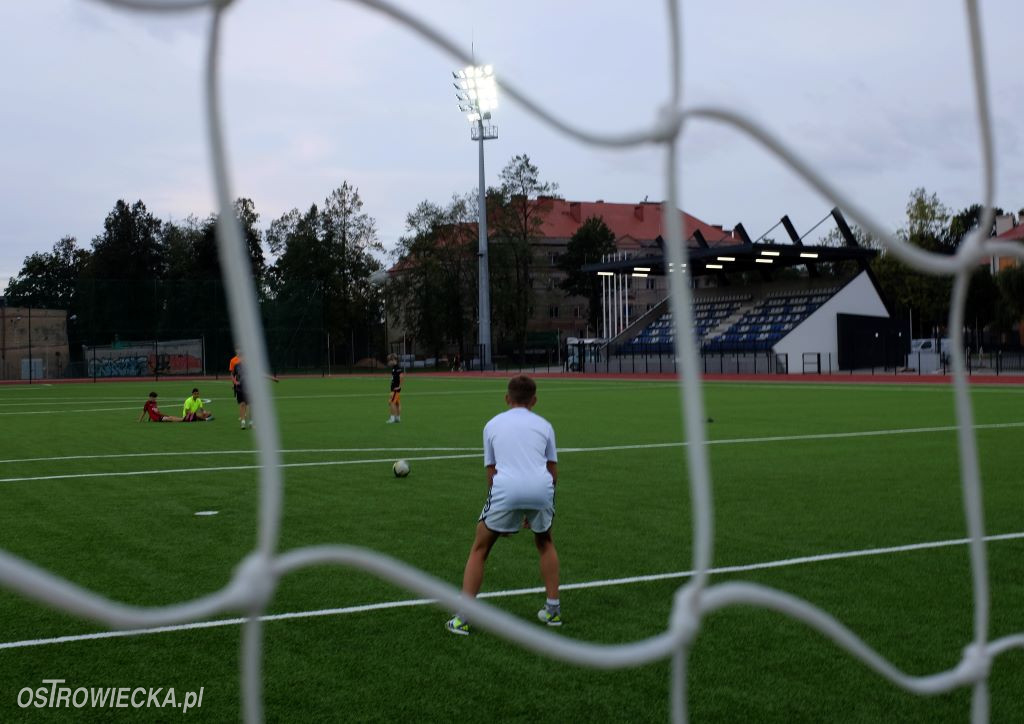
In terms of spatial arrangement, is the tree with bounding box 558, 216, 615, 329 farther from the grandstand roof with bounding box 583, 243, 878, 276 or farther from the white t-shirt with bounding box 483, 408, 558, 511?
the white t-shirt with bounding box 483, 408, 558, 511

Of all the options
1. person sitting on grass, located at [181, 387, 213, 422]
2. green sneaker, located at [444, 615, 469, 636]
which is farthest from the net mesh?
person sitting on grass, located at [181, 387, 213, 422]

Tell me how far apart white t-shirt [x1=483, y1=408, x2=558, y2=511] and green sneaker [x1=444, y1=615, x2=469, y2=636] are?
620mm

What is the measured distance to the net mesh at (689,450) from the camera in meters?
1.87

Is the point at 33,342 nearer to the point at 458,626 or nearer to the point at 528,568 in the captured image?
the point at 528,568

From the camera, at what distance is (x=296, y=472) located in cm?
1216

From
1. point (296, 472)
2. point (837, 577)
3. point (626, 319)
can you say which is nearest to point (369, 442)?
point (296, 472)

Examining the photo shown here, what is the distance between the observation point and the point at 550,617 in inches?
220

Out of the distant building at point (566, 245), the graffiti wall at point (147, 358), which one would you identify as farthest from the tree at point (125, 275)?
the distant building at point (566, 245)

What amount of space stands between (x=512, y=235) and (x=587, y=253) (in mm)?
14919

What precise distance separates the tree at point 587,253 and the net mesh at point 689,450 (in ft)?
299

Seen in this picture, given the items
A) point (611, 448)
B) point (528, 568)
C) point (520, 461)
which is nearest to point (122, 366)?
point (611, 448)

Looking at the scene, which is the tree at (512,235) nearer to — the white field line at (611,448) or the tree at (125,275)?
the tree at (125,275)

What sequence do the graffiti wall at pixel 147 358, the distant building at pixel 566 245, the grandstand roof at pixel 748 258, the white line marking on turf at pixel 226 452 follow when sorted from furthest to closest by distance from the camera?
the distant building at pixel 566 245 → the graffiti wall at pixel 147 358 → the grandstand roof at pixel 748 258 → the white line marking on turf at pixel 226 452

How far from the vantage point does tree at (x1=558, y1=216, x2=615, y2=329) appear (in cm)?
9381
